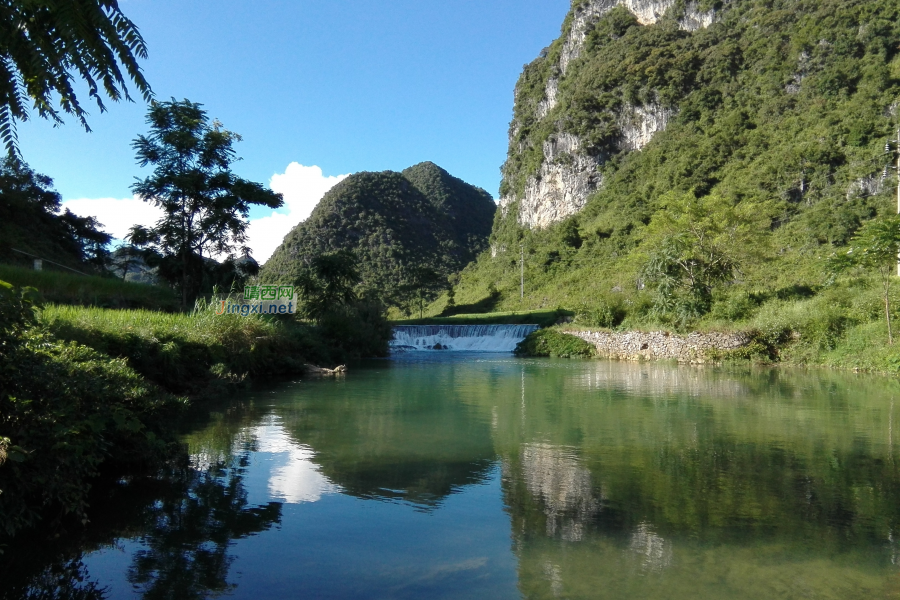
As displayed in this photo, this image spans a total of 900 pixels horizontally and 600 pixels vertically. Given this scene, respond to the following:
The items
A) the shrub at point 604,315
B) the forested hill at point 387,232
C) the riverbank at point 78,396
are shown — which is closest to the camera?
the riverbank at point 78,396

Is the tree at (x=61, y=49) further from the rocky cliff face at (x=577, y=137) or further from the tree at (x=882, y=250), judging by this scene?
the rocky cliff face at (x=577, y=137)

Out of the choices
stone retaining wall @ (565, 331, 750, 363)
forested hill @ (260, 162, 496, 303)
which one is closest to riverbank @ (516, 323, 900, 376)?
stone retaining wall @ (565, 331, 750, 363)

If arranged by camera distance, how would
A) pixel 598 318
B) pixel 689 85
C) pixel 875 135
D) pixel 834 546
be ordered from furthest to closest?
1. pixel 689 85
2. pixel 875 135
3. pixel 598 318
4. pixel 834 546

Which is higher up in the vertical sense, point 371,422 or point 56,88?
point 56,88

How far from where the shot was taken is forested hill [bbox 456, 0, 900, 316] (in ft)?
94.3

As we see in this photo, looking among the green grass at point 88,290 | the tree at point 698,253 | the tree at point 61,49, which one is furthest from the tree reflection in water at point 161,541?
the tree at point 698,253

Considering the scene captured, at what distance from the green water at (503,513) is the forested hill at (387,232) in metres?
59.1

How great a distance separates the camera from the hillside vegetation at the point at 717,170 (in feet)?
85.4

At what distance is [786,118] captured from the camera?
2103 inches

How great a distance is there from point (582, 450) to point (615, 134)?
227ft

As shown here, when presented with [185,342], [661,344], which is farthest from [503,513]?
[661,344]

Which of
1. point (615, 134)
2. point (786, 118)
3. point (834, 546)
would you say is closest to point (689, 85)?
point (615, 134)

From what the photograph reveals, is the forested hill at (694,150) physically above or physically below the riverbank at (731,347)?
above

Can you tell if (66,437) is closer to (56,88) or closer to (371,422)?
(56,88)
